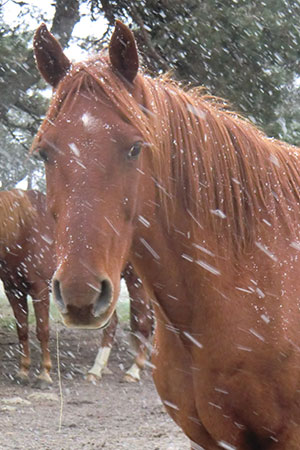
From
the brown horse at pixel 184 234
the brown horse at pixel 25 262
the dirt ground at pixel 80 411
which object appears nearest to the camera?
the brown horse at pixel 184 234

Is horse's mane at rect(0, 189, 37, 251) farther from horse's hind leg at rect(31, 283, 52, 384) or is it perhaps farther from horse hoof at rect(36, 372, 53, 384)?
horse hoof at rect(36, 372, 53, 384)

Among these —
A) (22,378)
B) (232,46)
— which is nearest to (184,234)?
(232,46)

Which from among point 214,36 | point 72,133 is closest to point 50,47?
point 72,133

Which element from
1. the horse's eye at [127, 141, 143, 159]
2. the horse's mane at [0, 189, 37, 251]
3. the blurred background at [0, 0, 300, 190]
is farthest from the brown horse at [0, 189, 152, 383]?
the horse's eye at [127, 141, 143, 159]

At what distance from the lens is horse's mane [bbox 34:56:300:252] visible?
2369 millimetres

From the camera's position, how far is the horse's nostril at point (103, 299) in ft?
6.72

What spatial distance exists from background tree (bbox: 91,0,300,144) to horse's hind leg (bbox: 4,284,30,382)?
3126 millimetres

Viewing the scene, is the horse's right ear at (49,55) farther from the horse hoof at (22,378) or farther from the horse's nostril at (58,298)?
the horse hoof at (22,378)

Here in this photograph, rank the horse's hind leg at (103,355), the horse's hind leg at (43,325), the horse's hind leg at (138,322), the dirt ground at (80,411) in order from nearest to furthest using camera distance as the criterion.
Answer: the dirt ground at (80,411), the horse's hind leg at (43,325), the horse's hind leg at (103,355), the horse's hind leg at (138,322)

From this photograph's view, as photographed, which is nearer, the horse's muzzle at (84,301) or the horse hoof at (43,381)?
the horse's muzzle at (84,301)

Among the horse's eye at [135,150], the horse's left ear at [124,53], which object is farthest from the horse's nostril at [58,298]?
the horse's left ear at [124,53]

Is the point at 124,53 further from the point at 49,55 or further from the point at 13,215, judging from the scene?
the point at 13,215

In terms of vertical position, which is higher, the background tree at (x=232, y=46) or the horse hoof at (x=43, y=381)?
the background tree at (x=232, y=46)

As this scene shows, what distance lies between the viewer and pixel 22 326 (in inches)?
318
